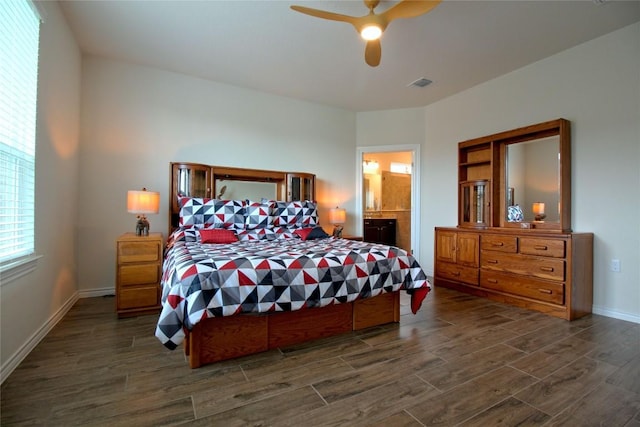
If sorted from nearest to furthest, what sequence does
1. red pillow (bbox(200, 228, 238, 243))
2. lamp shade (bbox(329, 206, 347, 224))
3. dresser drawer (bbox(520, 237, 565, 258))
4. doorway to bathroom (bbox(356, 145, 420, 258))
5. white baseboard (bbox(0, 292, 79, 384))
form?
white baseboard (bbox(0, 292, 79, 384))
dresser drawer (bbox(520, 237, 565, 258))
red pillow (bbox(200, 228, 238, 243))
lamp shade (bbox(329, 206, 347, 224))
doorway to bathroom (bbox(356, 145, 420, 258))

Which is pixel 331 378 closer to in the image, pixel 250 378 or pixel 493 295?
pixel 250 378

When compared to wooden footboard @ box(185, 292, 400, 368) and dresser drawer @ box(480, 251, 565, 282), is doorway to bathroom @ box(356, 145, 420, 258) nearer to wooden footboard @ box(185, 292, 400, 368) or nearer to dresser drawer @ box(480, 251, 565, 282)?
dresser drawer @ box(480, 251, 565, 282)

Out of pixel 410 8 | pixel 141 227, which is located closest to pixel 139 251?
pixel 141 227

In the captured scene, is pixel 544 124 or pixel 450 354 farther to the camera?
pixel 544 124

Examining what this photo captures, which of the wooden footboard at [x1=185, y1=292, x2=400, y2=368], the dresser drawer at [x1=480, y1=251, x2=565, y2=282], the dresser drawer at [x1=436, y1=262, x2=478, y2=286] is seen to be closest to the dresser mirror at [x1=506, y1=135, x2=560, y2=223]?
the dresser drawer at [x1=480, y1=251, x2=565, y2=282]

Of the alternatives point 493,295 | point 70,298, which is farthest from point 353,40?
point 70,298

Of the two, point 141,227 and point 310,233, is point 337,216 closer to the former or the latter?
point 310,233

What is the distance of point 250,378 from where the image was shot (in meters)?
1.71

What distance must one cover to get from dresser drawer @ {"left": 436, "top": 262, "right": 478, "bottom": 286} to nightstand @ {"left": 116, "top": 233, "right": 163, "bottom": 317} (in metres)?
3.43

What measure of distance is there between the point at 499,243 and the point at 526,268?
37 cm

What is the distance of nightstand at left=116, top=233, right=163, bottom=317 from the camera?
2.71 meters

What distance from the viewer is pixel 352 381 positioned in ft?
5.53

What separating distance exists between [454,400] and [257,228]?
8.34 feet

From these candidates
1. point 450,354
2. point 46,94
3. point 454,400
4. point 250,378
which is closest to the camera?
point 454,400
